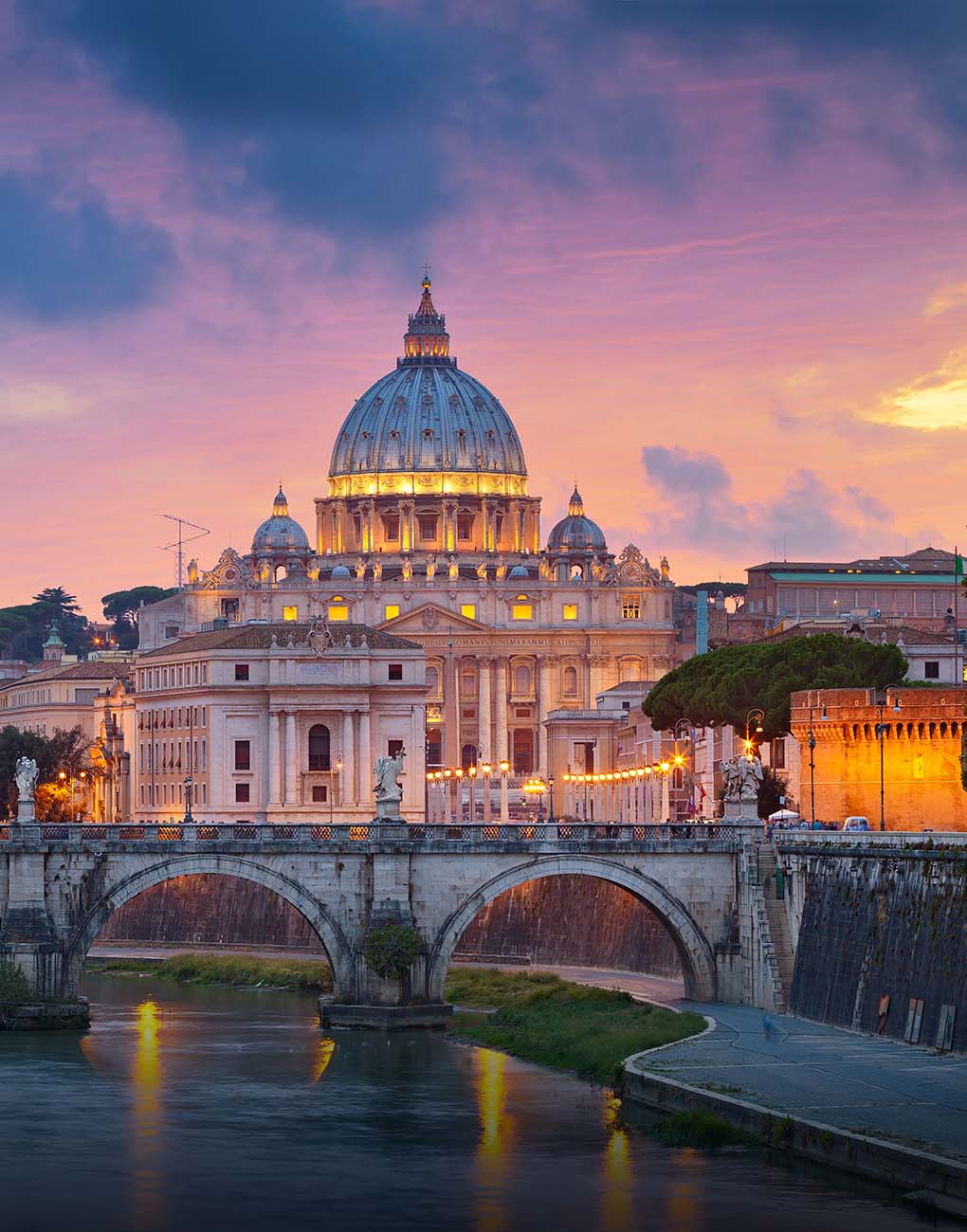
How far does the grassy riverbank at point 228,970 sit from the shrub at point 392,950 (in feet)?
36.2

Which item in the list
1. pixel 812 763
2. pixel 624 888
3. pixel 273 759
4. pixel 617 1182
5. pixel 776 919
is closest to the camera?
pixel 617 1182

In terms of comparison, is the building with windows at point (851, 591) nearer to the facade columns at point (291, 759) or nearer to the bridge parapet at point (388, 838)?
the facade columns at point (291, 759)

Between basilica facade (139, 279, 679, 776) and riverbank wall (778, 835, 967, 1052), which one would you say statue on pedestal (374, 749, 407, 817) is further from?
basilica facade (139, 279, 679, 776)

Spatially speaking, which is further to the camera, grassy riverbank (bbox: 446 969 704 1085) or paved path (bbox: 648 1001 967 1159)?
grassy riverbank (bbox: 446 969 704 1085)

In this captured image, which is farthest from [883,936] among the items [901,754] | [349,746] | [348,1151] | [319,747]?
[319,747]

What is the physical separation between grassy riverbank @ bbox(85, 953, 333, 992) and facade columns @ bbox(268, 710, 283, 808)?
35554 millimetres

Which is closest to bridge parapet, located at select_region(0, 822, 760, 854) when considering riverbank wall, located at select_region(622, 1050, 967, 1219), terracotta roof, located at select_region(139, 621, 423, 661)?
riverbank wall, located at select_region(622, 1050, 967, 1219)

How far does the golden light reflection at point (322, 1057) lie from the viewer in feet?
201

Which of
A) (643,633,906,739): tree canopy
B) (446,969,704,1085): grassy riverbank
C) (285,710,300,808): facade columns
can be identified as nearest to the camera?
(446,969,704,1085): grassy riverbank

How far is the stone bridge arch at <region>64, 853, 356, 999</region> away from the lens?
6769cm

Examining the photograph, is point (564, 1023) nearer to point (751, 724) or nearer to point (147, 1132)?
point (147, 1132)

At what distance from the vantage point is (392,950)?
66625 millimetres

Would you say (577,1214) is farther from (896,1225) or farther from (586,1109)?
(586,1109)

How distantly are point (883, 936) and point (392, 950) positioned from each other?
1282cm
